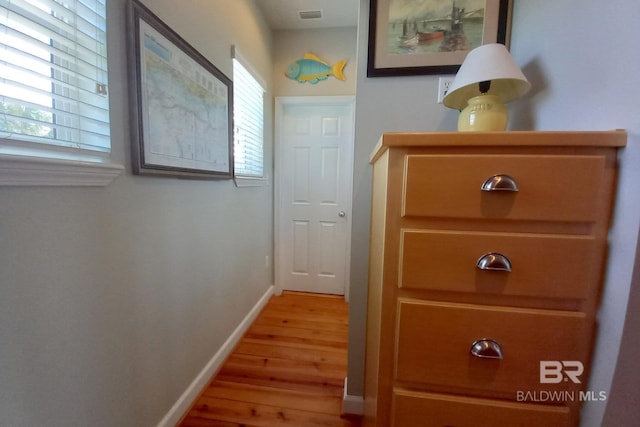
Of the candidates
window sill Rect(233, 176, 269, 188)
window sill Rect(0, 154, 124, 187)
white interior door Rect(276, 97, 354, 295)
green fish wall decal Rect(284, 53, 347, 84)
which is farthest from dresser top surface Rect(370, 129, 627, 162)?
green fish wall decal Rect(284, 53, 347, 84)

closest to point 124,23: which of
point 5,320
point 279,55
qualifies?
point 5,320

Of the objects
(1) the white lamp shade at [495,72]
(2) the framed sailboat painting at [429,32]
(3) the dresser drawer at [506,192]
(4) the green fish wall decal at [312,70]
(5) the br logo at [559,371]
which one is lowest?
(5) the br logo at [559,371]

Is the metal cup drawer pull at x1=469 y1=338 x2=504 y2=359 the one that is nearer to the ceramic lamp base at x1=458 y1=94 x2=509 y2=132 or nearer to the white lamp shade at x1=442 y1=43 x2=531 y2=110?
the ceramic lamp base at x1=458 y1=94 x2=509 y2=132

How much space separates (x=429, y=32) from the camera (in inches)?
45.6

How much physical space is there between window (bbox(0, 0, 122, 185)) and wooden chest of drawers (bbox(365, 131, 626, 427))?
0.91 meters

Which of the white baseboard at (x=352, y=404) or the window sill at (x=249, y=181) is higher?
the window sill at (x=249, y=181)

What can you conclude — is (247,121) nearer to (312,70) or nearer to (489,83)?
(312,70)

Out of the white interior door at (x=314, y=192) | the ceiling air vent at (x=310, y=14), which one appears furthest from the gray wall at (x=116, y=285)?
the white interior door at (x=314, y=192)

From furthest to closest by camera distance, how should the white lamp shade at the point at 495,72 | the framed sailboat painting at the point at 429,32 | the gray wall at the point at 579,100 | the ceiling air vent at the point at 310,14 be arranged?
1. the ceiling air vent at the point at 310,14
2. the framed sailboat painting at the point at 429,32
3. the white lamp shade at the point at 495,72
4. the gray wall at the point at 579,100

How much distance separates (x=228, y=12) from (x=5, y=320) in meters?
1.90

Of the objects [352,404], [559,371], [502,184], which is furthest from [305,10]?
[352,404]

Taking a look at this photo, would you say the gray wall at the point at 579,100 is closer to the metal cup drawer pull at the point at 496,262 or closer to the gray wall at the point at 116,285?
the metal cup drawer pull at the point at 496,262

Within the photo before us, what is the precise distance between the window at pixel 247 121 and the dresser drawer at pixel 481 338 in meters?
1.60

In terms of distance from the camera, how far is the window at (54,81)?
2.09 ft
